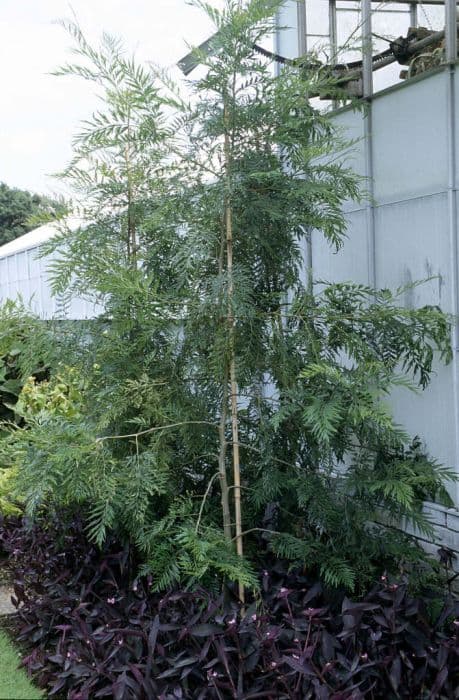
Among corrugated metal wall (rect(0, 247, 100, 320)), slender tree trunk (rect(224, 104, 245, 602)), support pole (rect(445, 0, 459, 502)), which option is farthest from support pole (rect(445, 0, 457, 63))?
corrugated metal wall (rect(0, 247, 100, 320))

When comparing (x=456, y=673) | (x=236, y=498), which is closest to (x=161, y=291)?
(x=236, y=498)

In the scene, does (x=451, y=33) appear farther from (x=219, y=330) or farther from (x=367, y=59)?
(x=219, y=330)

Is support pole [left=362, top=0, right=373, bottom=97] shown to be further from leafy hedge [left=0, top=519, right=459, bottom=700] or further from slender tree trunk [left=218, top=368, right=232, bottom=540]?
leafy hedge [left=0, top=519, right=459, bottom=700]

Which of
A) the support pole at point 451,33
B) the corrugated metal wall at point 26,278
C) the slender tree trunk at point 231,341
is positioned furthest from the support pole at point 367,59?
the corrugated metal wall at point 26,278

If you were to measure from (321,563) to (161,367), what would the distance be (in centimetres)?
117

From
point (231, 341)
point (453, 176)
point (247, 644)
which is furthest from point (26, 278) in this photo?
point (247, 644)

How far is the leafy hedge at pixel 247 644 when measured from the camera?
3242 millimetres

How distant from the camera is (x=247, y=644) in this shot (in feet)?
11.1

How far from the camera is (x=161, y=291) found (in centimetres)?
402

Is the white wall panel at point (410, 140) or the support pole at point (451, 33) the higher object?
the support pole at point (451, 33)

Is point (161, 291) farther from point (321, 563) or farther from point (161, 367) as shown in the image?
point (321, 563)

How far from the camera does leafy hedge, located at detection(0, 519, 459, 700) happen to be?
3.24 meters

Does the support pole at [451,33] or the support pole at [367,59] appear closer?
the support pole at [451,33]

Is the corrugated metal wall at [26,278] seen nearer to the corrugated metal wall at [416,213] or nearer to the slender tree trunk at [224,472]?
the corrugated metal wall at [416,213]
